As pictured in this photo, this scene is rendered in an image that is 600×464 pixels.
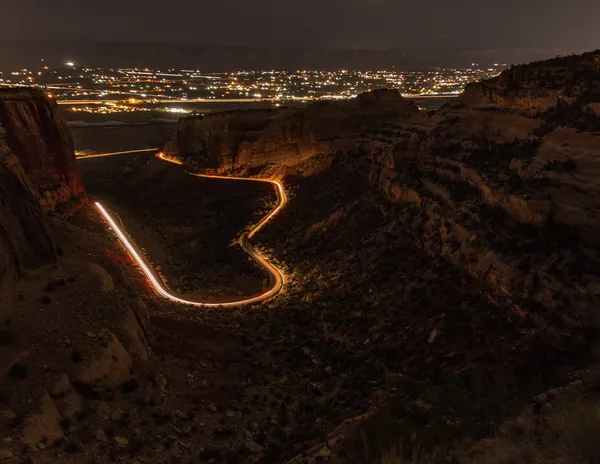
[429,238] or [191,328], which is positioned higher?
[429,238]

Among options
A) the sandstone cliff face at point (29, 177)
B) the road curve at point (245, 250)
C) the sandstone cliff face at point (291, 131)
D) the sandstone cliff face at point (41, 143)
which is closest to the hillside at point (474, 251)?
the road curve at point (245, 250)

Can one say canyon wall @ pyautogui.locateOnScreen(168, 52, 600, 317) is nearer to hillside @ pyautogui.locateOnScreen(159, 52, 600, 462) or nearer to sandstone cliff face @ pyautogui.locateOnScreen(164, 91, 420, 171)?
hillside @ pyautogui.locateOnScreen(159, 52, 600, 462)

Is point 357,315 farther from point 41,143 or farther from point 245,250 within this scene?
point 41,143

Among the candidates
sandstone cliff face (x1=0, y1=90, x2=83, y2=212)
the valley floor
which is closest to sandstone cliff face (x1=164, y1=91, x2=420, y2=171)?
sandstone cliff face (x1=0, y1=90, x2=83, y2=212)

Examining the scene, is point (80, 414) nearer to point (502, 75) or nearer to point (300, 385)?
point (300, 385)

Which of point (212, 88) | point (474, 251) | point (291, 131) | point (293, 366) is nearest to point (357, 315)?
point (293, 366)

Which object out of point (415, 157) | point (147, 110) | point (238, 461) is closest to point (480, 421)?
point (238, 461)

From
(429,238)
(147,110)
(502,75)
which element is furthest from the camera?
(147,110)
